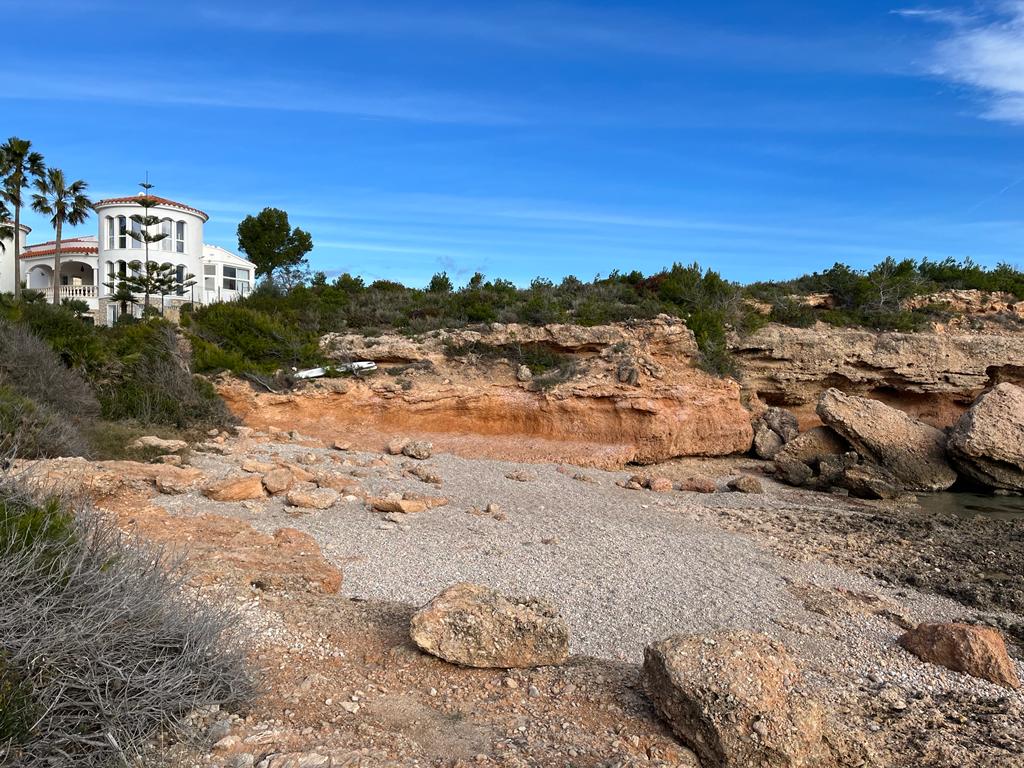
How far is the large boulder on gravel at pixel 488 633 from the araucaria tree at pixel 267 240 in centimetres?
3840

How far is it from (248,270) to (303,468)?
27.4 metres

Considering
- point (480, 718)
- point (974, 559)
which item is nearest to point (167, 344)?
point (480, 718)

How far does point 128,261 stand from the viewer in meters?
29.4

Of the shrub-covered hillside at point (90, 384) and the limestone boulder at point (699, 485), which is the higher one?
the shrub-covered hillside at point (90, 384)

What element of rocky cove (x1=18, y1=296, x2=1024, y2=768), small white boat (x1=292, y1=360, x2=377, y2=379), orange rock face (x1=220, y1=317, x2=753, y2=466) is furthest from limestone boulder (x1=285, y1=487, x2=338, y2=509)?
small white boat (x1=292, y1=360, x2=377, y2=379)

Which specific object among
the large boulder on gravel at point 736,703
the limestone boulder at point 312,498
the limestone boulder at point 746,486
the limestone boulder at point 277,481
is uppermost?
the large boulder on gravel at point 736,703

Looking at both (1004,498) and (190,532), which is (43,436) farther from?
(1004,498)

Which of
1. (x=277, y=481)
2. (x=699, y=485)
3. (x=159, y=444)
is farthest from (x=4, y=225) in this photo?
(x=699, y=485)

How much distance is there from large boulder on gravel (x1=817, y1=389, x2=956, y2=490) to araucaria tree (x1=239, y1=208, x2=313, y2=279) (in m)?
32.3

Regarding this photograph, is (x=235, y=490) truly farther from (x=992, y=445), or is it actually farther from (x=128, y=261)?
(x=128, y=261)

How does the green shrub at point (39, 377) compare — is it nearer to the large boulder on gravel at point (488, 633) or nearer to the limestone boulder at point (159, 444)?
the limestone boulder at point (159, 444)

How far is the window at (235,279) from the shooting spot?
114 ft

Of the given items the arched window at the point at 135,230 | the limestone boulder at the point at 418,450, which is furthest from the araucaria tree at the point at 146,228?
the limestone boulder at the point at 418,450

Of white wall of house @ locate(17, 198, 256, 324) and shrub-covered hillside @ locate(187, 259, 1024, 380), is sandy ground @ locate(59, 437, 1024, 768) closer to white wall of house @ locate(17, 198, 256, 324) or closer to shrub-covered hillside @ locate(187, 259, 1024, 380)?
shrub-covered hillside @ locate(187, 259, 1024, 380)
